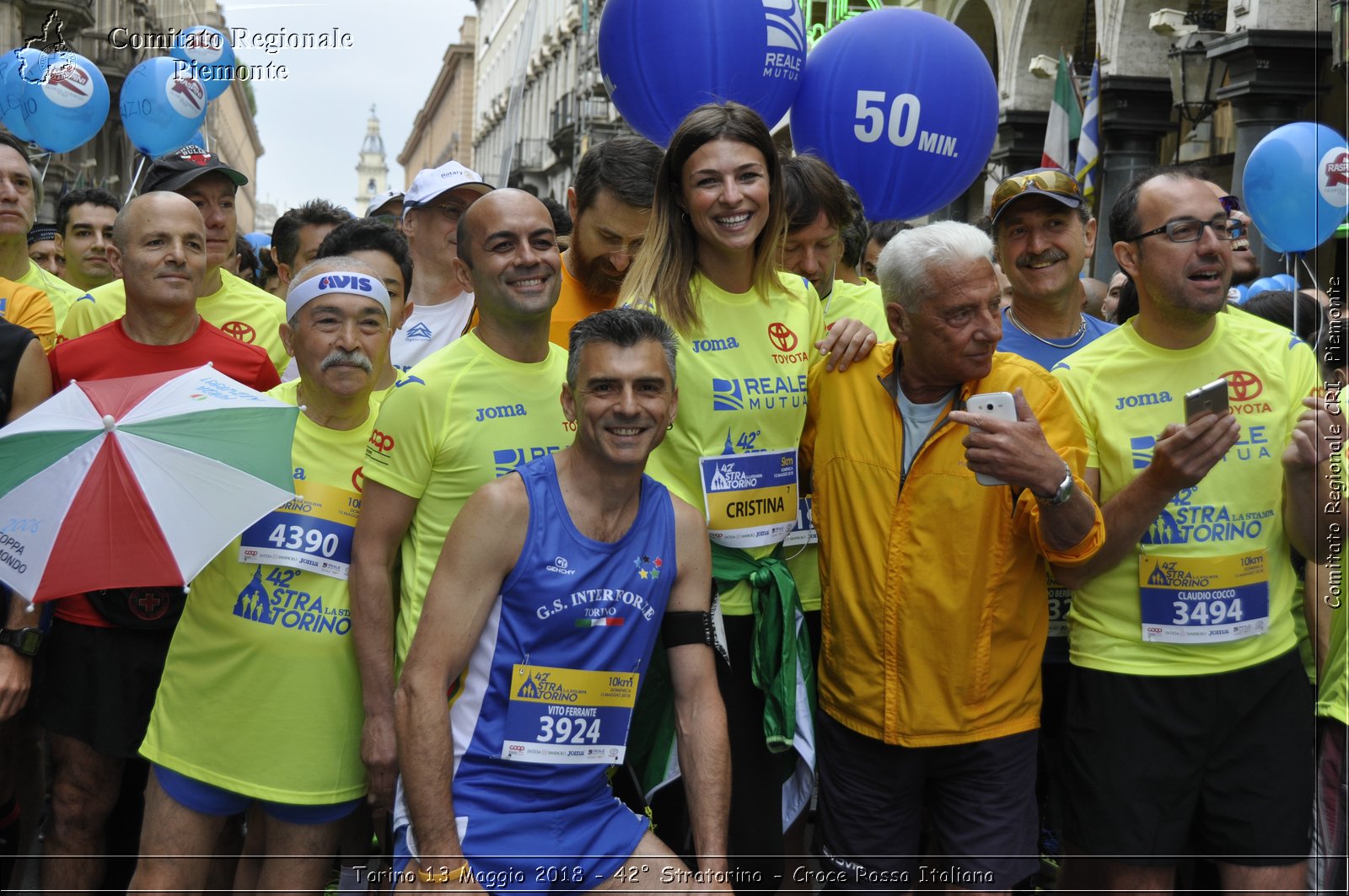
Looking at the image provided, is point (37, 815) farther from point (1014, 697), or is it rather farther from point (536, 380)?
point (1014, 697)

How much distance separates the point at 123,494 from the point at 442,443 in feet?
2.73

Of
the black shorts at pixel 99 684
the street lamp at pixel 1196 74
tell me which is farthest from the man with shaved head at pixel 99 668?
the street lamp at pixel 1196 74

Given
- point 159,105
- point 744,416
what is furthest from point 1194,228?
point 159,105

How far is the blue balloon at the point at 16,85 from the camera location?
321 inches

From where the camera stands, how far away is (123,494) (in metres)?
3.21

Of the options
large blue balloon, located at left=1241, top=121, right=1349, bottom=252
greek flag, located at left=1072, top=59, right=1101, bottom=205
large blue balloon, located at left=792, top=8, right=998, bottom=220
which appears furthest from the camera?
greek flag, located at left=1072, top=59, right=1101, bottom=205

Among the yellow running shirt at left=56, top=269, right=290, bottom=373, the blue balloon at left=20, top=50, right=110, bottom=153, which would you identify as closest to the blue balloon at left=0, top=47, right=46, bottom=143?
the blue balloon at left=20, top=50, right=110, bottom=153

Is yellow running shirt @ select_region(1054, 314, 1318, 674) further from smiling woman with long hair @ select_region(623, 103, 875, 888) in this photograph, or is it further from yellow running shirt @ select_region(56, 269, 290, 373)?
yellow running shirt @ select_region(56, 269, 290, 373)

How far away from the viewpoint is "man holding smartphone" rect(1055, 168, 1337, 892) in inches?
132

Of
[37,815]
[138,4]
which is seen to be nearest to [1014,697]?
[37,815]

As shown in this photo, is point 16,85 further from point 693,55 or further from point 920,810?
point 920,810

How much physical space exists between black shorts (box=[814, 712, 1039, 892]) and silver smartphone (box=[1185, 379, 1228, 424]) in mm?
967

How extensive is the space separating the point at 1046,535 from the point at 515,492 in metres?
1.35

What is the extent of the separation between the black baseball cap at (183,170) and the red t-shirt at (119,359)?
1.21 metres
